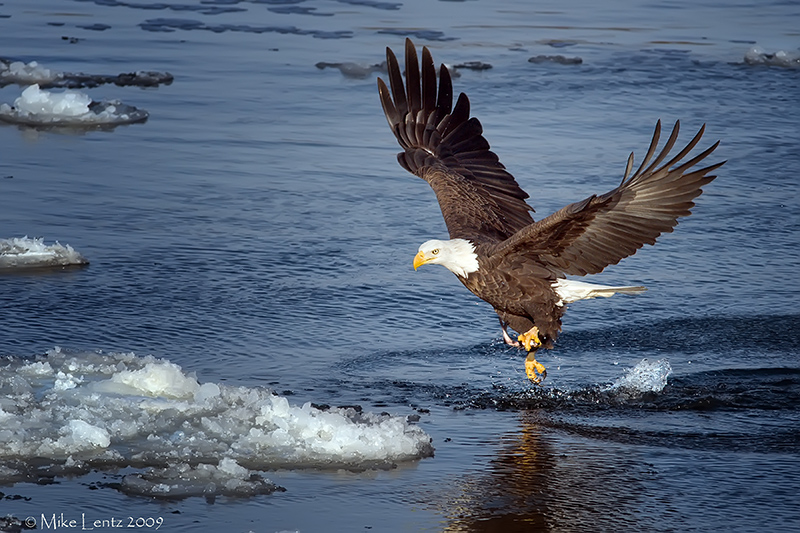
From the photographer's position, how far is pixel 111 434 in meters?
4.73

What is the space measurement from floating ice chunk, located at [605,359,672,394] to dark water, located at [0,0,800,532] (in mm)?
73

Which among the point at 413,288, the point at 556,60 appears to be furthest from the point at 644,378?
the point at 556,60

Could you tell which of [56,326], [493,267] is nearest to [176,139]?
[56,326]

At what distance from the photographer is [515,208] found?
674cm

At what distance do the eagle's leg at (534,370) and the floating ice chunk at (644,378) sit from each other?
11.9 inches

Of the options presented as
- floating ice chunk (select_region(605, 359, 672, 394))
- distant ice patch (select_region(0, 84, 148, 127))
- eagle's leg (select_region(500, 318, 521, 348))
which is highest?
distant ice patch (select_region(0, 84, 148, 127))

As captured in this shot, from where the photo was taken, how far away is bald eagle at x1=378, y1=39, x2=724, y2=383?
5.27 metres

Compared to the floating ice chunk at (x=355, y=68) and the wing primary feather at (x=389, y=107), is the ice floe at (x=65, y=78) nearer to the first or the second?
the floating ice chunk at (x=355, y=68)

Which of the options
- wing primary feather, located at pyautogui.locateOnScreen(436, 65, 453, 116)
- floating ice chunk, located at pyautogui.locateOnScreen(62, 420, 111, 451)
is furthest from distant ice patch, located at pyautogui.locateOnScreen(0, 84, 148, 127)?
floating ice chunk, located at pyautogui.locateOnScreen(62, 420, 111, 451)

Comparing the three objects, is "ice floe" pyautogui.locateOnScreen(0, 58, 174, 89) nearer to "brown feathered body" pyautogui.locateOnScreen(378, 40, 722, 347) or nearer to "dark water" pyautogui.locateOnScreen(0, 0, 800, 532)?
"dark water" pyautogui.locateOnScreen(0, 0, 800, 532)

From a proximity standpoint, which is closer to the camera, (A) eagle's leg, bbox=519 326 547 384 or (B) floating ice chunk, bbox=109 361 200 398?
(B) floating ice chunk, bbox=109 361 200 398

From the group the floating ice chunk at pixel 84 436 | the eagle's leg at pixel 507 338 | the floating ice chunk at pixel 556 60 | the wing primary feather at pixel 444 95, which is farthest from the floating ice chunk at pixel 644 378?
the floating ice chunk at pixel 556 60

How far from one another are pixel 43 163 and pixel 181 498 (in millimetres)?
5395

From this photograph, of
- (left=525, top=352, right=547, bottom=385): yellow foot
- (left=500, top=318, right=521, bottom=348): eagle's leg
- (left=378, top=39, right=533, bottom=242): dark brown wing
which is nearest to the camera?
(left=525, top=352, right=547, bottom=385): yellow foot
